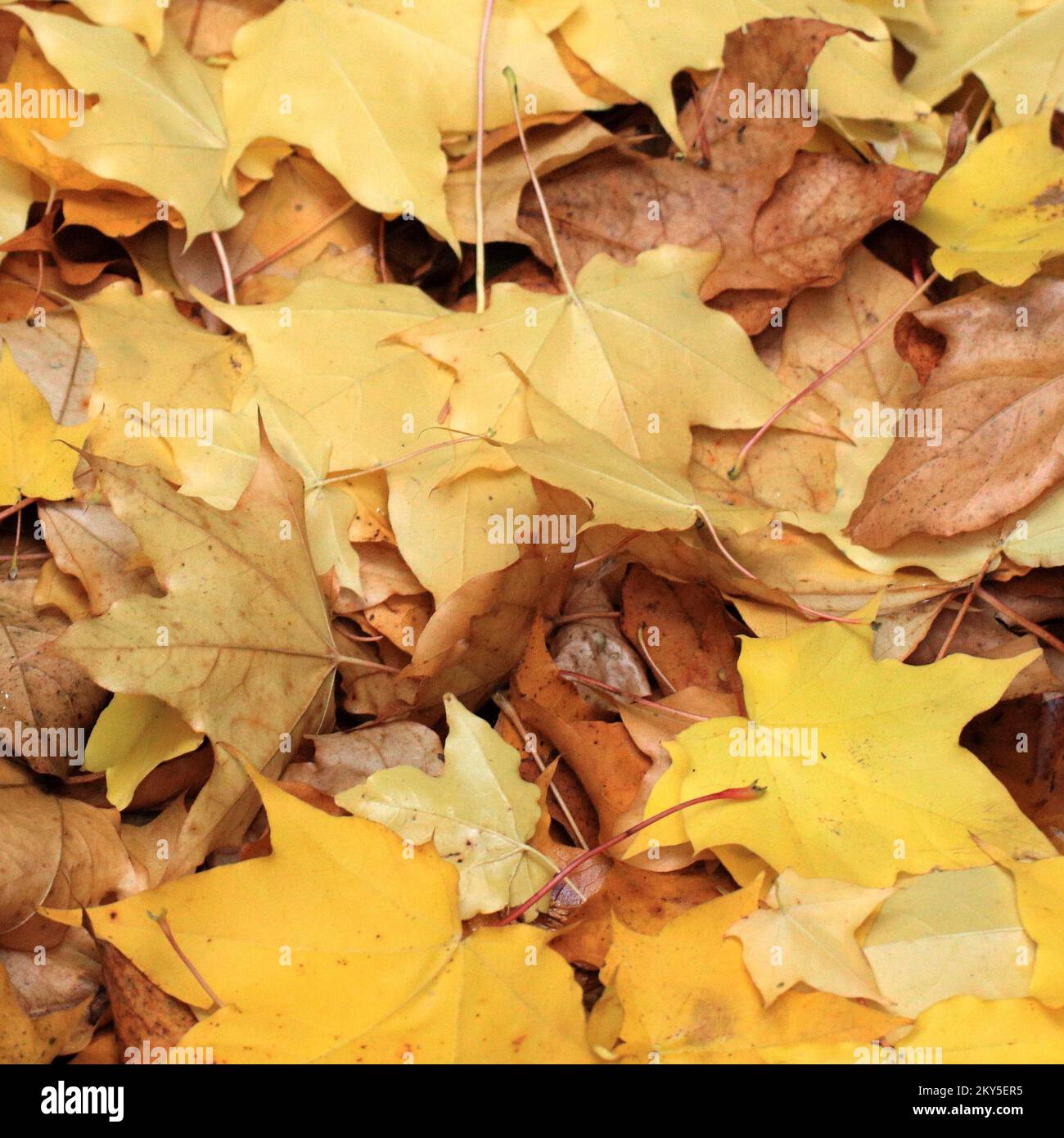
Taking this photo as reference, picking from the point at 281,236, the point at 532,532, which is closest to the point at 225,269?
the point at 281,236

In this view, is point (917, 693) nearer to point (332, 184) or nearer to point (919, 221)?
point (919, 221)

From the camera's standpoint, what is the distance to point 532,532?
1023mm

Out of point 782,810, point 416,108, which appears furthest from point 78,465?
point 782,810

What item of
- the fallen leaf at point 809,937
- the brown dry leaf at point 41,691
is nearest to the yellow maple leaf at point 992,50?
the fallen leaf at point 809,937

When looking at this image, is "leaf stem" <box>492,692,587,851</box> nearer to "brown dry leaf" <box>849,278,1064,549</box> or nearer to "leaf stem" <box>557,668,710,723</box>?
"leaf stem" <box>557,668,710,723</box>

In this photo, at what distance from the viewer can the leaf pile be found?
33.4 inches

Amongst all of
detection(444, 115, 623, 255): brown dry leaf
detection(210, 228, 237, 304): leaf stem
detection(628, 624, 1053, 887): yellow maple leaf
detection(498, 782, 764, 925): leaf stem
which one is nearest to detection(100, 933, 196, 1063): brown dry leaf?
detection(498, 782, 764, 925): leaf stem

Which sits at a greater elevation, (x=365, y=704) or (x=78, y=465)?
(x=78, y=465)

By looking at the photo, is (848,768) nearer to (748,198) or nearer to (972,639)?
(972,639)

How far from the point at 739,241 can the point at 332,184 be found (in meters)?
0.46

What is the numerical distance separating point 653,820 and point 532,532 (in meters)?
0.28

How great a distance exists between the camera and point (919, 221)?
117 cm

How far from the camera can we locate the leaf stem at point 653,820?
91 cm
